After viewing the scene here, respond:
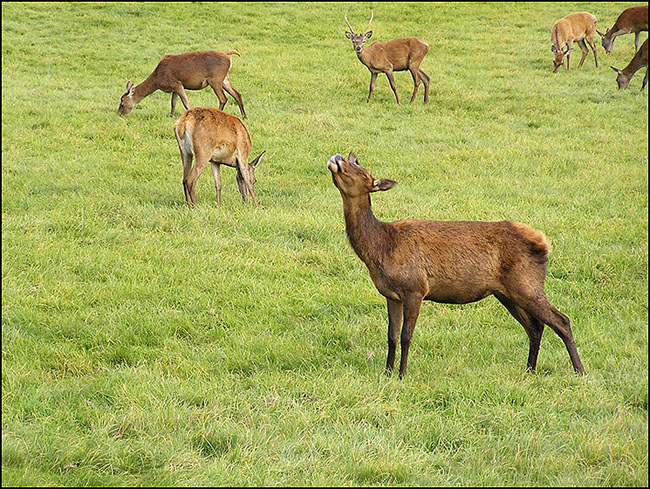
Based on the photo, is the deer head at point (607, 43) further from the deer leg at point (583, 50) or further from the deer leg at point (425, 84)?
the deer leg at point (425, 84)

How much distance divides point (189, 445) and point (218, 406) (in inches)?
19.4

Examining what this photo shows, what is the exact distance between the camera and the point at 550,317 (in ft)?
17.0

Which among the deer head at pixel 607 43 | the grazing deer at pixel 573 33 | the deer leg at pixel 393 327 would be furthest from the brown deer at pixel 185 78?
the deer head at pixel 607 43

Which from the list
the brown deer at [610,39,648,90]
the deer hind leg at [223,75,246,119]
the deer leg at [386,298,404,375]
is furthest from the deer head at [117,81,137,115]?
the brown deer at [610,39,648,90]

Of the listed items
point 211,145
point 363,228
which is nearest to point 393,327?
point 363,228

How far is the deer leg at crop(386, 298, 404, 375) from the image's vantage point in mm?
5254

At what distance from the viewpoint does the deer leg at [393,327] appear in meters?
5.25

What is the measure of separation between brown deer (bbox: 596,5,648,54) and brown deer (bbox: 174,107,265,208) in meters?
15.3

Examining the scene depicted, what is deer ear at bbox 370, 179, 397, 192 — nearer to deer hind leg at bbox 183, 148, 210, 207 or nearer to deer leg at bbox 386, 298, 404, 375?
deer leg at bbox 386, 298, 404, 375

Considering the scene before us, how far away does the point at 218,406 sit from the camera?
463cm

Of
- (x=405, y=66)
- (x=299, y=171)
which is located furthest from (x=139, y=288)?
(x=405, y=66)

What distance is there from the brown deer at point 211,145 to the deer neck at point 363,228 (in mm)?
4458

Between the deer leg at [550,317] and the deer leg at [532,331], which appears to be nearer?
the deer leg at [550,317]

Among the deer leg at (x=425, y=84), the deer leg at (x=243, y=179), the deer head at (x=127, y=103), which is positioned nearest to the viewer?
the deer leg at (x=243, y=179)
